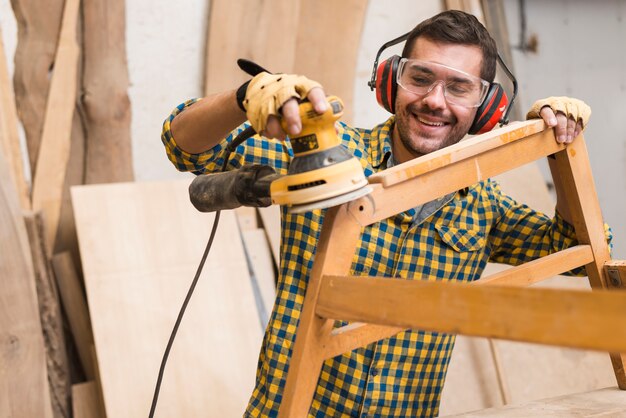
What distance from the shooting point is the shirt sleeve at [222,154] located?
1.65 metres

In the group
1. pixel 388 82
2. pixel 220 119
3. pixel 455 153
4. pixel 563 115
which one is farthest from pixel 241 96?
pixel 563 115

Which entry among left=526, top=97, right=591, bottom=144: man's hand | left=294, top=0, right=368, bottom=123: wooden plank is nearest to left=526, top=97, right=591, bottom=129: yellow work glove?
left=526, top=97, right=591, bottom=144: man's hand

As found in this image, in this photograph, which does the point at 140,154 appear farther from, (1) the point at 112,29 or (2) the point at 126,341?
(2) the point at 126,341

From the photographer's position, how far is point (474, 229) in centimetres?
194

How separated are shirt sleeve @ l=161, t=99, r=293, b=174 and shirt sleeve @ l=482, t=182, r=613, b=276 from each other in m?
0.63

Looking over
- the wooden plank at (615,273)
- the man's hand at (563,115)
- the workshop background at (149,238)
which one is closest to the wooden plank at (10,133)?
the workshop background at (149,238)

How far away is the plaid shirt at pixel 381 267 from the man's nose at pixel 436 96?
0.15 metres

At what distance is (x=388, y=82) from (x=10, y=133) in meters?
1.71

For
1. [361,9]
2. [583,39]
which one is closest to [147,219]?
[361,9]

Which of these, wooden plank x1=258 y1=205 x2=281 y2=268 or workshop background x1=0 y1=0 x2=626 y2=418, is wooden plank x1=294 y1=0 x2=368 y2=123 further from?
wooden plank x1=258 y1=205 x2=281 y2=268

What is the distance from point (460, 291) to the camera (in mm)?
964

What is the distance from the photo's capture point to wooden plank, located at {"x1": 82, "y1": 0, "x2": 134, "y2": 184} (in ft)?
10.0

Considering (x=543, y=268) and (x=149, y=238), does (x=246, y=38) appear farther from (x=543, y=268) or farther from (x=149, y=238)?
(x=543, y=268)

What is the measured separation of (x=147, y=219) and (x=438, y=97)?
1547 millimetres
